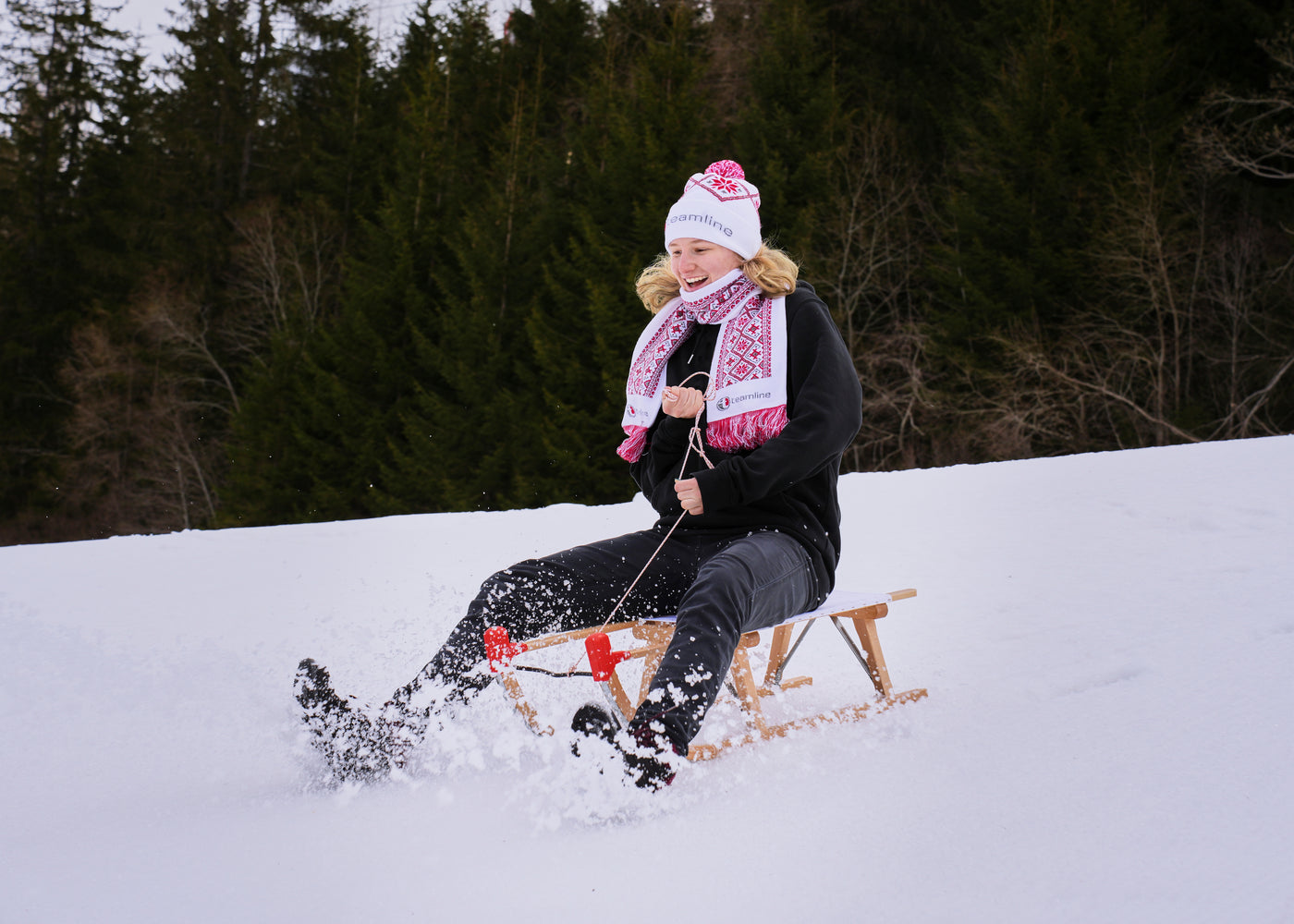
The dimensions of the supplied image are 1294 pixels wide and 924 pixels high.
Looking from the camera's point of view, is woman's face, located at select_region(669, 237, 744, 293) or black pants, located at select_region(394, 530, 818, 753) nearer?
black pants, located at select_region(394, 530, 818, 753)

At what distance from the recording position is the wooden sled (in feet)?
7.50

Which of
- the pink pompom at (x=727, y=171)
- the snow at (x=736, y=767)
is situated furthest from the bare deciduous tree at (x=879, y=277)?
the pink pompom at (x=727, y=171)

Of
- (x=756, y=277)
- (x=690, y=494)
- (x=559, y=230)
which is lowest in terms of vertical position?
(x=690, y=494)

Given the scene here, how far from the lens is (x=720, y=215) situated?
108 inches

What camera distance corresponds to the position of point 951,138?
1786cm

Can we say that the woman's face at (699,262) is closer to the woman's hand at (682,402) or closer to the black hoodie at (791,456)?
the black hoodie at (791,456)

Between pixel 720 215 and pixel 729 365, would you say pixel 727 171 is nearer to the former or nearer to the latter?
pixel 720 215

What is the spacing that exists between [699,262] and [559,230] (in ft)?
55.4

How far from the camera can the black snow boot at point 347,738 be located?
2.20 m

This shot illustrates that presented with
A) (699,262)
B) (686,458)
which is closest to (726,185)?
(699,262)

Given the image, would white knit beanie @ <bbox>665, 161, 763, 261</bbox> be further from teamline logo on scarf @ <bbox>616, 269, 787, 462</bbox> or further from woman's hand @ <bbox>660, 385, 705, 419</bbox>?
woman's hand @ <bbox>660, 385, 705, 419</bbox>

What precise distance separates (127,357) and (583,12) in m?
12.7

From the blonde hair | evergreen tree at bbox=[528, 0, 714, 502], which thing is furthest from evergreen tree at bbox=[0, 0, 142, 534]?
the blonde hair

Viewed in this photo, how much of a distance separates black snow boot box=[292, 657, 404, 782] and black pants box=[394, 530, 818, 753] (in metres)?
0.09
